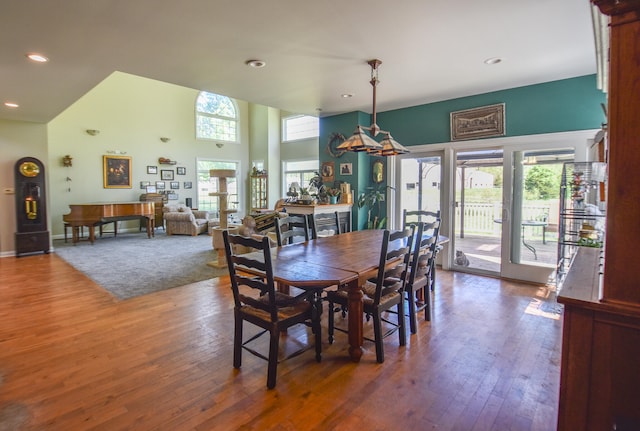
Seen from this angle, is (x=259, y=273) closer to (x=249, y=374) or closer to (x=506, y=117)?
(x=249, y=374)

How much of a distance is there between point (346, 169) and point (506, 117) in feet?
8.53

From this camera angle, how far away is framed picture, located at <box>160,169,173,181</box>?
10.2 metres

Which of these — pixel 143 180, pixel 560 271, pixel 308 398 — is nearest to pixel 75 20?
pixel 308 398

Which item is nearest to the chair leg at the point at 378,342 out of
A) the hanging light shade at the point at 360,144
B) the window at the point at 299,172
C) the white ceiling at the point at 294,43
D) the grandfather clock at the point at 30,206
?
the hanging light shade at the point at 360,144

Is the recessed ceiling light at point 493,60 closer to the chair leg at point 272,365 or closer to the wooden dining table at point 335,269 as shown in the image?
the wooden dining table at point 335,269

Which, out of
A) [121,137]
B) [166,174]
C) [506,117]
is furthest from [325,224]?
[121,137]

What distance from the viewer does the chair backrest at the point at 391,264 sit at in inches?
96.3

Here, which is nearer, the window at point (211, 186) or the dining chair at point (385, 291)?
the dining chair at point (385, 291)

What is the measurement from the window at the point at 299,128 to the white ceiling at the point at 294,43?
5.91 m

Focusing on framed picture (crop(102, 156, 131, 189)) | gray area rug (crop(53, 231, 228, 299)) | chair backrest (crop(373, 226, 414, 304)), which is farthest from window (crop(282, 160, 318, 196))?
chair backrest (crop(373, 226, 414, 304))

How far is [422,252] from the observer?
10.4 ft

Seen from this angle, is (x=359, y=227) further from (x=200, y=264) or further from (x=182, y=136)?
(x=182, y=136)

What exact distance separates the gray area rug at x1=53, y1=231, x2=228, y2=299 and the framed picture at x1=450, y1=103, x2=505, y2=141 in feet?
13.8

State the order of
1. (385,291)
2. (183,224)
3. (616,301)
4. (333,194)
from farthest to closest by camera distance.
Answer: (183,224) → (333,194) → (385,291) → (616,301)
